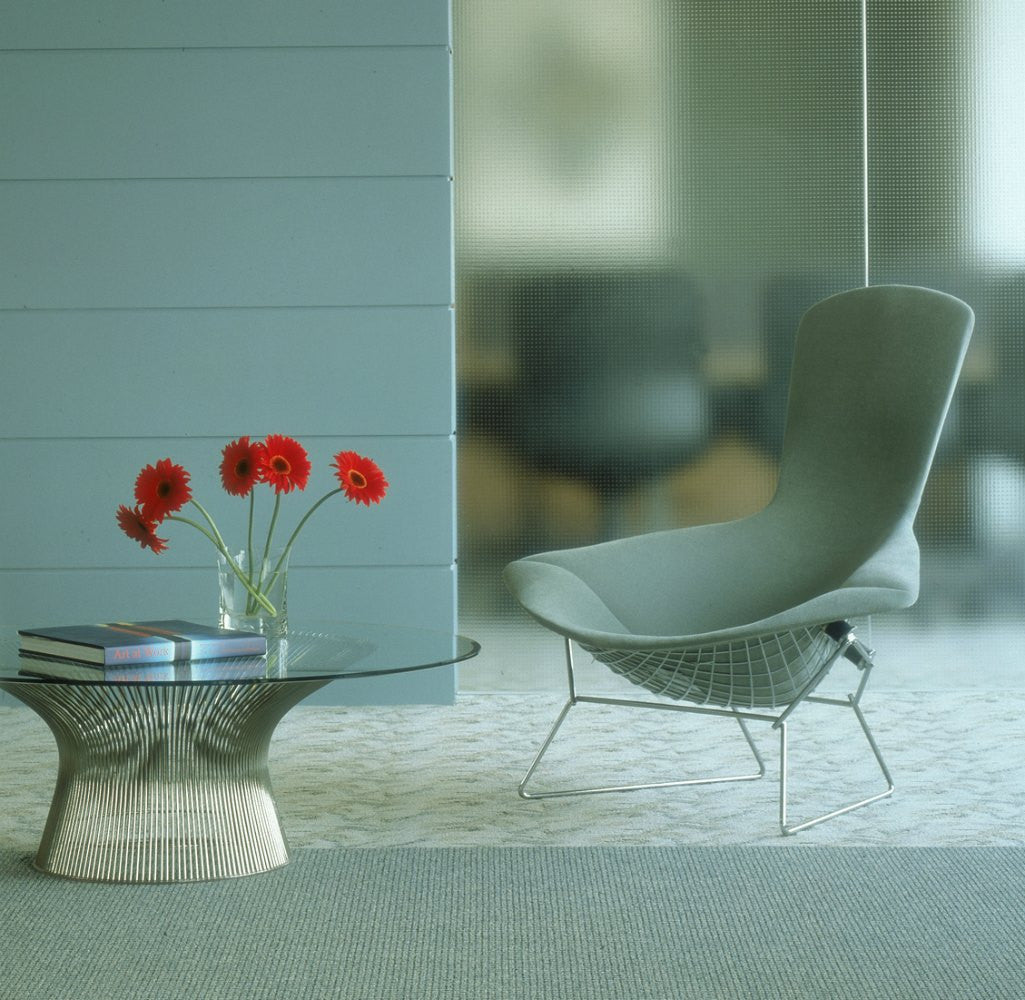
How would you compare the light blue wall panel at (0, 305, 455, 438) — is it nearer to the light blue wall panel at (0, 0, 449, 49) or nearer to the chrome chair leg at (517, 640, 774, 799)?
the light blue wall panel at (0, 0, 449, 49)

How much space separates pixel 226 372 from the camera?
407cm

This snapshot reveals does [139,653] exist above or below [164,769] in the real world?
above

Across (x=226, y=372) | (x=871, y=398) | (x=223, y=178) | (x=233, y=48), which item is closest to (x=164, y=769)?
(x=871, y=398)

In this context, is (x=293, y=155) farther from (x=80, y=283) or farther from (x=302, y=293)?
(x=80, y=283)

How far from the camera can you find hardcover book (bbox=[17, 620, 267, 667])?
213cm

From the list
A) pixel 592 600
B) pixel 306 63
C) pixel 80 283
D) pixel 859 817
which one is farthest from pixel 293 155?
pixel 859 817

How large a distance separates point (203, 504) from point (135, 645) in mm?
1962

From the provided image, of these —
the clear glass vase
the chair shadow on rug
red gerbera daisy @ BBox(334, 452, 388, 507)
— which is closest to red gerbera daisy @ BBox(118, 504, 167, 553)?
Result: the clear glass vase

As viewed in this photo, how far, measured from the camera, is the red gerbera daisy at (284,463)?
8.16 feet

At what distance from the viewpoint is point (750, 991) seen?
1.84 meters

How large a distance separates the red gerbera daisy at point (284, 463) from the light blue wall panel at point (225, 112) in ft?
5.86

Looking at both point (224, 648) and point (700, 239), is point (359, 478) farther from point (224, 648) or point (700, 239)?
point (700, 239)

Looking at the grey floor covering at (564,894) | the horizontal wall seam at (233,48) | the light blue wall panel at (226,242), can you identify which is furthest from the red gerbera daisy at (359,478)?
the horizontal wall seam at (233,48)

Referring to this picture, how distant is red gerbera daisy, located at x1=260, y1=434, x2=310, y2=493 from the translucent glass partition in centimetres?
175
